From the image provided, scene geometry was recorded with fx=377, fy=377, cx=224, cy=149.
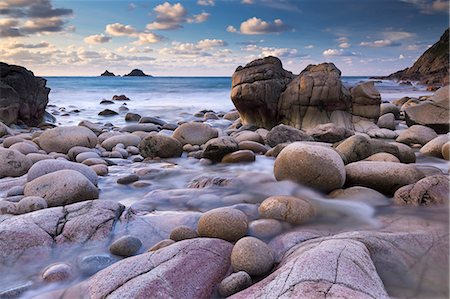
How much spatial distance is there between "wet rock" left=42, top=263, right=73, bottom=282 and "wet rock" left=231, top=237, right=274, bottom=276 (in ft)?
4.25

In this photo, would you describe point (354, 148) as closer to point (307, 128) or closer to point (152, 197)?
point (152, 197)

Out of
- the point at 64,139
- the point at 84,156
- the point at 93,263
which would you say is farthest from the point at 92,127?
the point at 93,263

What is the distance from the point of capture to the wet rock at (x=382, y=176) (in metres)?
4.59

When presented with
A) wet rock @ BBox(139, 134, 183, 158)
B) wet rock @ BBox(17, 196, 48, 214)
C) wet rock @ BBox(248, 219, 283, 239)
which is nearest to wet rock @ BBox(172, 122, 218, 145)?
wet rock @ BBox(139, 134, 183, 158)

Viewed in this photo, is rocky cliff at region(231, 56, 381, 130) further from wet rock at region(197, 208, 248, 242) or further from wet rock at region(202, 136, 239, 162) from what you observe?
wet rock at region(197, 208, 248, 242)

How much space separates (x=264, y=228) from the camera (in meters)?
3.54

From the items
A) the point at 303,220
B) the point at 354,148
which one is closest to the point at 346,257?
the point at 303,220

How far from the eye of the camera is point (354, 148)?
19.4ft

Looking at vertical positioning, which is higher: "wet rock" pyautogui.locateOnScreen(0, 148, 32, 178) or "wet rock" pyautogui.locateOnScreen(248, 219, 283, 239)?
"wet rock" pyautogui.locateOnScreen(0, 148, 32, 178)

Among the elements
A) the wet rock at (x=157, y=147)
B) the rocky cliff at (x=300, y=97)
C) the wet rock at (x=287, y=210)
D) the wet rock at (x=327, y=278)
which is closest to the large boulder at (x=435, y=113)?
the rocky cliff at (x=300, y=97)

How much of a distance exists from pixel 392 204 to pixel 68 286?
3373 millimetres

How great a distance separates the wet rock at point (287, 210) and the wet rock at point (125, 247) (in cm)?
134

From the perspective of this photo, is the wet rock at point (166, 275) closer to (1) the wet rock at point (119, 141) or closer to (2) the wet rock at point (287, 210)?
(2) the wet rock at point (287, 210)

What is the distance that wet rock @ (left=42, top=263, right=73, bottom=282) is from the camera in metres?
2.88
